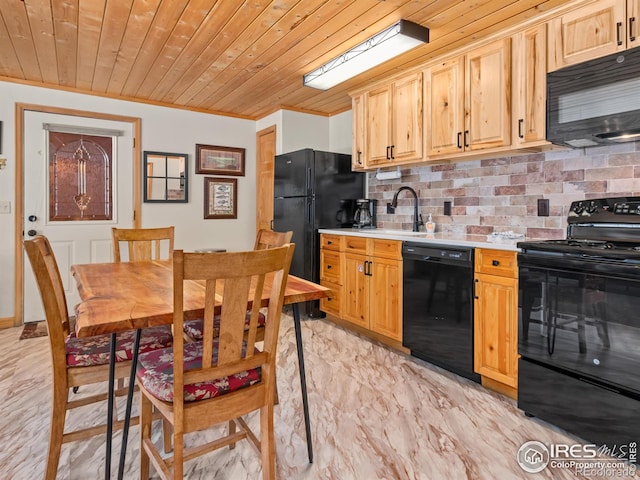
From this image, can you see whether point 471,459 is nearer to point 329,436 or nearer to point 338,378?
point 329,436

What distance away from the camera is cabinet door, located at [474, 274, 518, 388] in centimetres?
233

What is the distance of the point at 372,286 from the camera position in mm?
3365

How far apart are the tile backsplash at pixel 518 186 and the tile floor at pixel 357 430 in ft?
3.94

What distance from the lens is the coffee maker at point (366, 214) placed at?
4.14 meters

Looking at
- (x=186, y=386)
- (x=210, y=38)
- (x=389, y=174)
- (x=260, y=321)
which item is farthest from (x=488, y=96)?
(x=186, y=386)

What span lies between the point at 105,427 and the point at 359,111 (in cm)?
319

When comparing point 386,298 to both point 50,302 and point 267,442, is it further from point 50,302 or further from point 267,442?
point 50,302

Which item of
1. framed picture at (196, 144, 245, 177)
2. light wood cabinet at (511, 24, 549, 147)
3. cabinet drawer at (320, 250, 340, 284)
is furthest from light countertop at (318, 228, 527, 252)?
framed picture at (196, 144, 245, 177)

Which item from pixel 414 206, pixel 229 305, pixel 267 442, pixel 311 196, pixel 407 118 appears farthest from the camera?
pixel 311 196

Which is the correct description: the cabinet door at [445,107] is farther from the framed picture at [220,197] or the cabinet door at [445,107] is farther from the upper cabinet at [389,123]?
the framed picture at [220,197]

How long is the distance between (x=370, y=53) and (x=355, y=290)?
6.25 ft

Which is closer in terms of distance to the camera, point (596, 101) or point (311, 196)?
point (596, 101)

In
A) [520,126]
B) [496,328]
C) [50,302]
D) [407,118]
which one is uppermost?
[407,118]

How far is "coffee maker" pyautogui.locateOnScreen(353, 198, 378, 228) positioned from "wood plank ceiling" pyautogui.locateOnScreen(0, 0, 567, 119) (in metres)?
1.13
